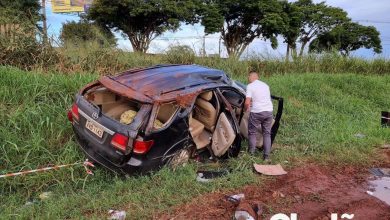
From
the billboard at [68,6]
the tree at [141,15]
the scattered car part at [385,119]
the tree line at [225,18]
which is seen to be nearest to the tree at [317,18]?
the tree line at [225,18]

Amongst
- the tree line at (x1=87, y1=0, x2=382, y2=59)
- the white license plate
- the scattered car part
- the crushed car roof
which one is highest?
the tree line at (x1=87, y1=0, x2=382, y2=59)

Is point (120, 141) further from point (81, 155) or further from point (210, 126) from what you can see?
point (210, 126)

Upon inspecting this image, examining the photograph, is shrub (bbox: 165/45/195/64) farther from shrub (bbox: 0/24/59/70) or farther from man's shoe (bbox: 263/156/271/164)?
man's shoe (bbox: 263/156/271/164)

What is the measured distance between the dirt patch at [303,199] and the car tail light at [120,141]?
3.28ft

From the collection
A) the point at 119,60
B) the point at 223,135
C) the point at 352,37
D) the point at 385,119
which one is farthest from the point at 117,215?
the point at 352,37

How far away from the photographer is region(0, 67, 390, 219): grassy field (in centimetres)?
443

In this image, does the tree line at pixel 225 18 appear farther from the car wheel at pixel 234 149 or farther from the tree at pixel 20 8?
the car wheel at pixel 234 149

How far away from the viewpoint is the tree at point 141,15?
25.4m

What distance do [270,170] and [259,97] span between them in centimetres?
119

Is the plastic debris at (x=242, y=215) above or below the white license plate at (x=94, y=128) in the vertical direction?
below

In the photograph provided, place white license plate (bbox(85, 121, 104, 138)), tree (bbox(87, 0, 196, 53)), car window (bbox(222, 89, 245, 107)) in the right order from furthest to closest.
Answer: tree (bbox(87, 0, 196, 53)) → car window (bbox(222, 89, 245, 107)) → white license plate (bbox(85, 121, 104, 138))

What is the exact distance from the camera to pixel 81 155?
18.5 feet

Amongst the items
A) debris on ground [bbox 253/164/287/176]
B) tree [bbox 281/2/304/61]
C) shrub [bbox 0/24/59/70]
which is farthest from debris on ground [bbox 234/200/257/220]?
tree [bbox 281/2/304/61]

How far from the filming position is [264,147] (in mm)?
6129
